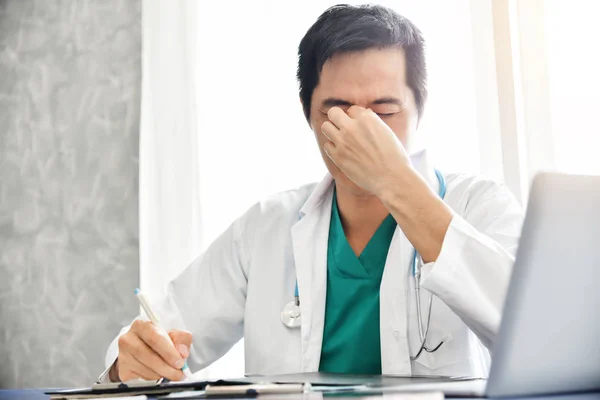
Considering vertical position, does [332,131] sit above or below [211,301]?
above

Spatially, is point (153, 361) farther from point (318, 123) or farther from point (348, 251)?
point (318, 123)

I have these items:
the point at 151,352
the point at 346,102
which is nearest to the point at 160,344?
the point at 151,352

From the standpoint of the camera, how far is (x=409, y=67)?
4.75 feet

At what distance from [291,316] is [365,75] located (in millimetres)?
475

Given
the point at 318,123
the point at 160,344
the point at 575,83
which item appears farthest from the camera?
the point at 575,83

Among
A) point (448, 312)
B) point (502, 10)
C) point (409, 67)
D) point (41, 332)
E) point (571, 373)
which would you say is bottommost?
point (41, 332)

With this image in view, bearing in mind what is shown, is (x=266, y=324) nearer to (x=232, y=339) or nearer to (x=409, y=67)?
(x=232, y=339)

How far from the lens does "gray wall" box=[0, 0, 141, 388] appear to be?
8.64ft

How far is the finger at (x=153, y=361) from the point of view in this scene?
105 centimetres

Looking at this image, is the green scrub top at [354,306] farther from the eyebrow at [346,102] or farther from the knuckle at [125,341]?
the knuckle at [125,341]

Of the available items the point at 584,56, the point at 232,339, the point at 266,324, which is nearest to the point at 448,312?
the point at 266,324

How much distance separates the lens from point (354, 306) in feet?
4.38

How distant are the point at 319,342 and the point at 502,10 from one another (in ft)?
4.13

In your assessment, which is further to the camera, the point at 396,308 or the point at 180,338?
the point at 396,308
